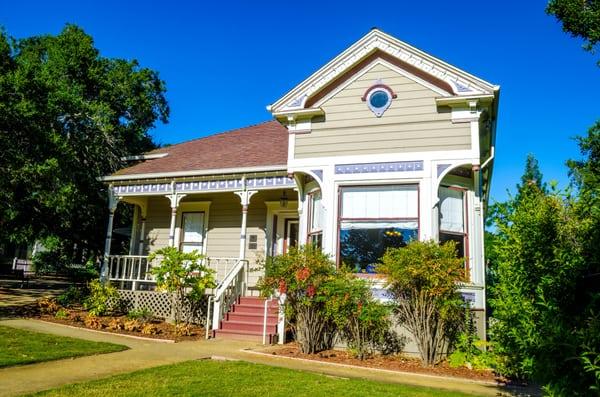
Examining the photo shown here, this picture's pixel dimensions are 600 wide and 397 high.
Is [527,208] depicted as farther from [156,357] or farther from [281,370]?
[156,357]

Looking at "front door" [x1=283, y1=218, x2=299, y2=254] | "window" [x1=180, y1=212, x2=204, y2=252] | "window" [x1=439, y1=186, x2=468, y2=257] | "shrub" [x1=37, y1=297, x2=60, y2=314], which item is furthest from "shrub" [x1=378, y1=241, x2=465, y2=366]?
"shrub" [x1=37, y1=297, x2=60, y2=314]

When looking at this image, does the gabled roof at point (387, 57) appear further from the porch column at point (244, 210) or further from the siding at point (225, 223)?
the siding at point (225, 223)

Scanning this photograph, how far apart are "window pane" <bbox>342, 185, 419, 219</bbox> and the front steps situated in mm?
2978

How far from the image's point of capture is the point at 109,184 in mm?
16000

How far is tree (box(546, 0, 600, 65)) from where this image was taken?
11.4 metres

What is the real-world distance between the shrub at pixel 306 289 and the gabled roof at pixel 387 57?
3.71 meters

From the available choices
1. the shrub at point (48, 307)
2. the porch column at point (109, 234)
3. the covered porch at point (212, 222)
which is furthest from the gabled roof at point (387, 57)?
the shrub at point (48, 307)

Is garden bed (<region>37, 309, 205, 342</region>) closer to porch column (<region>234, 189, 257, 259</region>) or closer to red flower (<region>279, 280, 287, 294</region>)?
porch column (<region>234, 189, 257, 259</region>)

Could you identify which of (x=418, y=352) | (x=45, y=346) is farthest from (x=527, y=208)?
(x=45, y=346)

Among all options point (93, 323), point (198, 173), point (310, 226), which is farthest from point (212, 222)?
point (310, 226)

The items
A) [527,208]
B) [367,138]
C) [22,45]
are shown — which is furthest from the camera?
[22,45]

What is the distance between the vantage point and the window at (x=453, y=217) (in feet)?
32.7

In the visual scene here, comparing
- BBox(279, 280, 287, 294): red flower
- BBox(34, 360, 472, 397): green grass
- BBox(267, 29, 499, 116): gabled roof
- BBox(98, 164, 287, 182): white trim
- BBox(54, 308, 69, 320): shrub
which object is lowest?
BBox(34, 360, 472, 397): green grass

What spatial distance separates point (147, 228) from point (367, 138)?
30.9 feet
